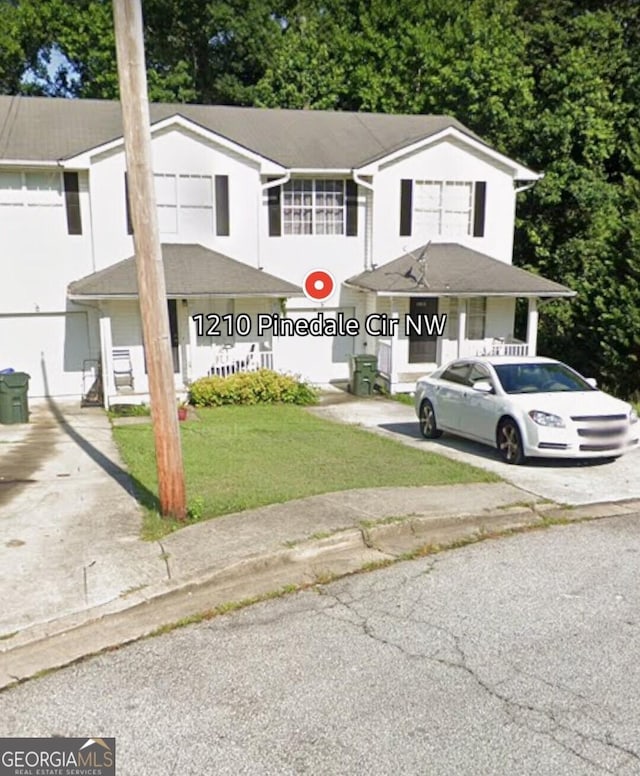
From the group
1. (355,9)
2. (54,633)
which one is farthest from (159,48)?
(54,633)

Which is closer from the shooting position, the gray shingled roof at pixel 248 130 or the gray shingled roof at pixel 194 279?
the gray shingled roof at pixel 194 279

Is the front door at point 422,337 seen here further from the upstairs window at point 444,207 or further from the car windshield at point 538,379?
the car windshield at point 538,379

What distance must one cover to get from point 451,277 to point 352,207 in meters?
3.41

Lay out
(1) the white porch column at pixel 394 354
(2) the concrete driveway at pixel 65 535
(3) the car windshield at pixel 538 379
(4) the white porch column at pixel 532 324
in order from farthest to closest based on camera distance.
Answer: (4) the white porch column at pixel 532 324, (1) the white porch column at pixel 394 354, (3) the car windshield at pixel 538 379, (2) the concrete driveway at pixel 65 535

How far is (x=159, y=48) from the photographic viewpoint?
33.7m

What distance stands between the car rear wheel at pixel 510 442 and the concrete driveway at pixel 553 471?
0.14m

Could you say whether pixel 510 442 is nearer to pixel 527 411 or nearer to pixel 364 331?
pixel 527 411

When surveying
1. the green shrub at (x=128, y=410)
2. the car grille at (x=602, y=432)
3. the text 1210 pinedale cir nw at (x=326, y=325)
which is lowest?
the green shrub at (x=128, y=410)

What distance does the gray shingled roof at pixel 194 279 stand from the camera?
15484 millimetres

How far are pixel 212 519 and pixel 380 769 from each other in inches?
148

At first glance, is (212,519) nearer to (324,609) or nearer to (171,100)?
(324,609)

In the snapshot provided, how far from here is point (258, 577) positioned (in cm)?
573

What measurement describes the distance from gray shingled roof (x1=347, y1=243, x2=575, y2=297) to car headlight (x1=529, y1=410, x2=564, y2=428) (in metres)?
7.92

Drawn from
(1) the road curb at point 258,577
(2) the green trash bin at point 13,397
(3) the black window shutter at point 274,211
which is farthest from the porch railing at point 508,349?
(2) the green trash bin at point 13,397
